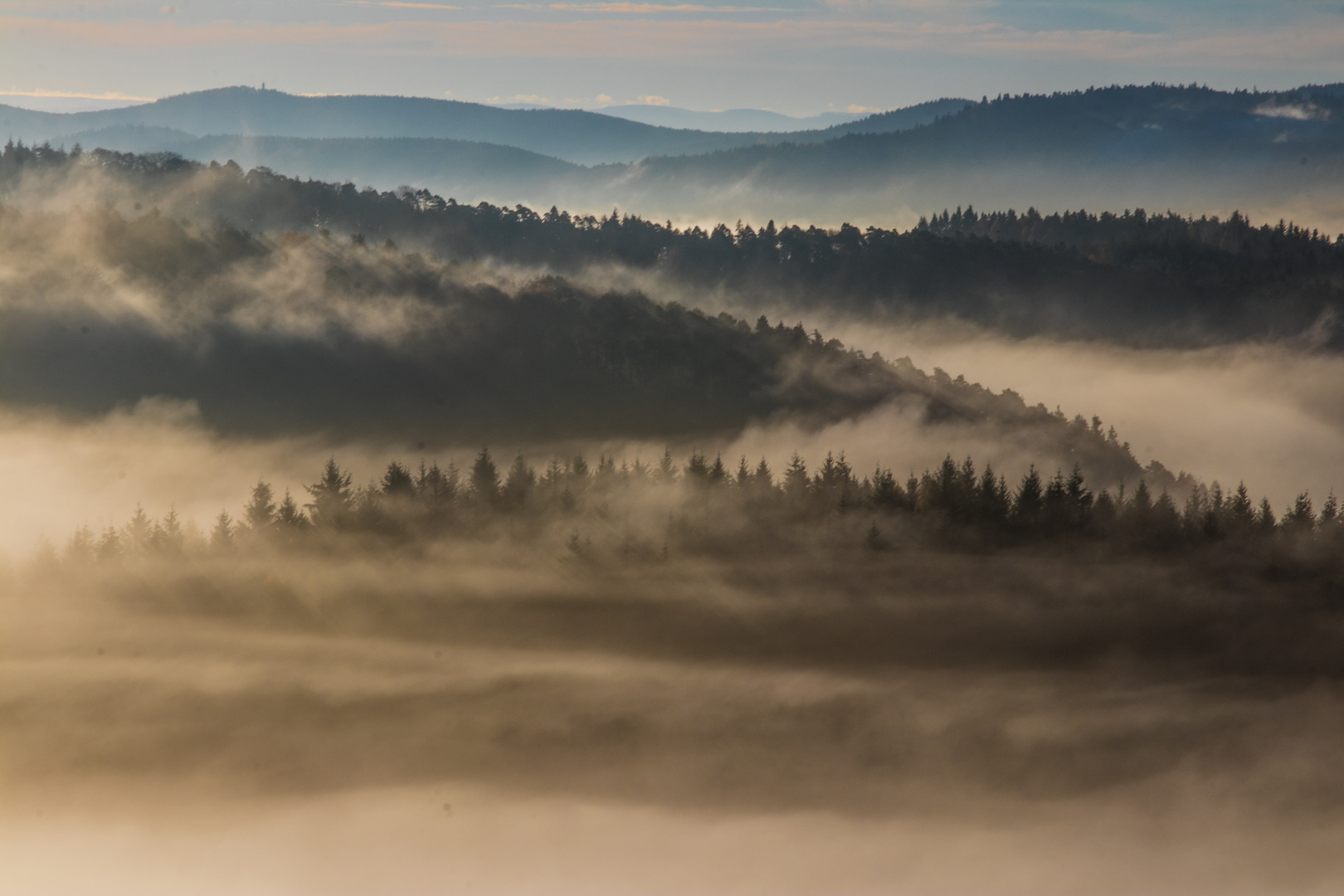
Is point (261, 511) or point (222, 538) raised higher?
point (261, 511)

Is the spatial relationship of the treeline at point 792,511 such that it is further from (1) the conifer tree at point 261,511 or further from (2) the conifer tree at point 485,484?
(1) the conifer tree at point 261,511

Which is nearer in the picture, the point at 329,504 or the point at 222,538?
the point at 222,538

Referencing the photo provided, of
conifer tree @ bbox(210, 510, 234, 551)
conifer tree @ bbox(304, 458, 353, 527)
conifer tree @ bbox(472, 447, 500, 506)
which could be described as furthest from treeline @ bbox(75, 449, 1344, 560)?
conifer tree @ bbox(210, 510, 234, 551)

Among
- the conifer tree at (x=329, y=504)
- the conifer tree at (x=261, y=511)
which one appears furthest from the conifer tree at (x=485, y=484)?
the conifer tree at (x=261, y=511)

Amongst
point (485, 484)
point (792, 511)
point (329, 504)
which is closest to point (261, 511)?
point (329, 504)

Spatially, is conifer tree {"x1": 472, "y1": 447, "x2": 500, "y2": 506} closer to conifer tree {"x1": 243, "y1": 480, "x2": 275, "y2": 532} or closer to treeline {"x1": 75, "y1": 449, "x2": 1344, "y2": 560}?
treeline {"x1": 75, "y1": 449, "x2": 1344, "y2": 560}

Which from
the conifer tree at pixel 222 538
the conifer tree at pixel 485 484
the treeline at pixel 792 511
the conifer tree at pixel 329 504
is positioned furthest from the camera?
the conifer tree at pixel 485 484

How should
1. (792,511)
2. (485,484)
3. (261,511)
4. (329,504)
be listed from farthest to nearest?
(792,511), (485,484), (329,504), (261,511)

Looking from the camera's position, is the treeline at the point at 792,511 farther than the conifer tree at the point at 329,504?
Yes

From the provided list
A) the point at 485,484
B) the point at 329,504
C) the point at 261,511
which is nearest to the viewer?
the point at 261,511

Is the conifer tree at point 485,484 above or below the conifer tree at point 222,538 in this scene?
above

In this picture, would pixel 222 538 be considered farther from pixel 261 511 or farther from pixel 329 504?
pixel 329 504

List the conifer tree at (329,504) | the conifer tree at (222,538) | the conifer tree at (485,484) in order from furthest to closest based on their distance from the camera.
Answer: the conifer tree at (485,484) < the conifer tree at (329,504) < the conifer tree at (222,538)

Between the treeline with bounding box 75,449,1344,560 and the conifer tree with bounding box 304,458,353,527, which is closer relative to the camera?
the conifer tree with bounding box 304,458,353,527
